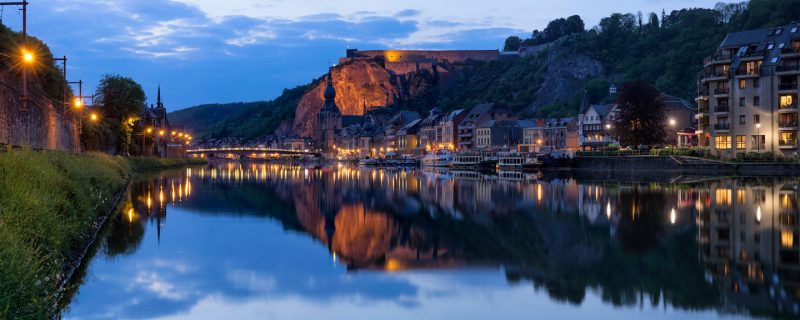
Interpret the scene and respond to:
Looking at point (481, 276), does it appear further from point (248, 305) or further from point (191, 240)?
point (191, 240)

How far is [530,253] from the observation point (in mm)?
19219

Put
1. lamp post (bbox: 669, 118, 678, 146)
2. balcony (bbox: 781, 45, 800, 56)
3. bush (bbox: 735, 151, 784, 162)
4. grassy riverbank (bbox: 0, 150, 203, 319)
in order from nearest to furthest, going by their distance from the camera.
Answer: grassy riverbank (bbox: 0, 150, 203, 319)
bush (bbox: 735, 151, 784, 162)
balcony (bbox: 781, 45, 800, 56)
lamp post (bbox: 669, 118, 678, 146)

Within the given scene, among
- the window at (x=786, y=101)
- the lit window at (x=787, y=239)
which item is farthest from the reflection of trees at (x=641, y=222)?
the window at (x=786, y=101)

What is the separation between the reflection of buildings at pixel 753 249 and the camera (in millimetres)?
13656

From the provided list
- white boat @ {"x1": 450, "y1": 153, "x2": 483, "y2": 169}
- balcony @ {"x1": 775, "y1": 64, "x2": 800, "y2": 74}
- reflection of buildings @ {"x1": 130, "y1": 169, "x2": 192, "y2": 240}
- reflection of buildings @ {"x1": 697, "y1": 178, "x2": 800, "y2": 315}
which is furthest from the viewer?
white boat @ {"x1": 450, "y1": 153, "x2": 483, "y2": 169}

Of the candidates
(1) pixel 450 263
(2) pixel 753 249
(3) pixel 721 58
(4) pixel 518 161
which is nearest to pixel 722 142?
(3) pixel 721 58

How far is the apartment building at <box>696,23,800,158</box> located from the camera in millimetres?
65562

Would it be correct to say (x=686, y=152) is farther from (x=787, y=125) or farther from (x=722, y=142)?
(x=787, y=125)

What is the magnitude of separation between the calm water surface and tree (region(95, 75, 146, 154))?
47687 millimetres

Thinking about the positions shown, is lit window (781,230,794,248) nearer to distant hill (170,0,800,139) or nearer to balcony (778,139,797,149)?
balcony (778,139,797,149)

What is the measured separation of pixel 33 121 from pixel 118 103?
39456 mm

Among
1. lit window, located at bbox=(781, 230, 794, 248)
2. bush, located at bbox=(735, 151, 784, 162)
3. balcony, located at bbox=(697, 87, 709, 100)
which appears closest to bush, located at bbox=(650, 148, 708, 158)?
bush, located at bbox=(735, 151, 784, 162)

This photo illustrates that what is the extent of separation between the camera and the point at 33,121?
39.4m

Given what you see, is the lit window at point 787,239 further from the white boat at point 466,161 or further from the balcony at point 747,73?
the white boat at point 466,161
